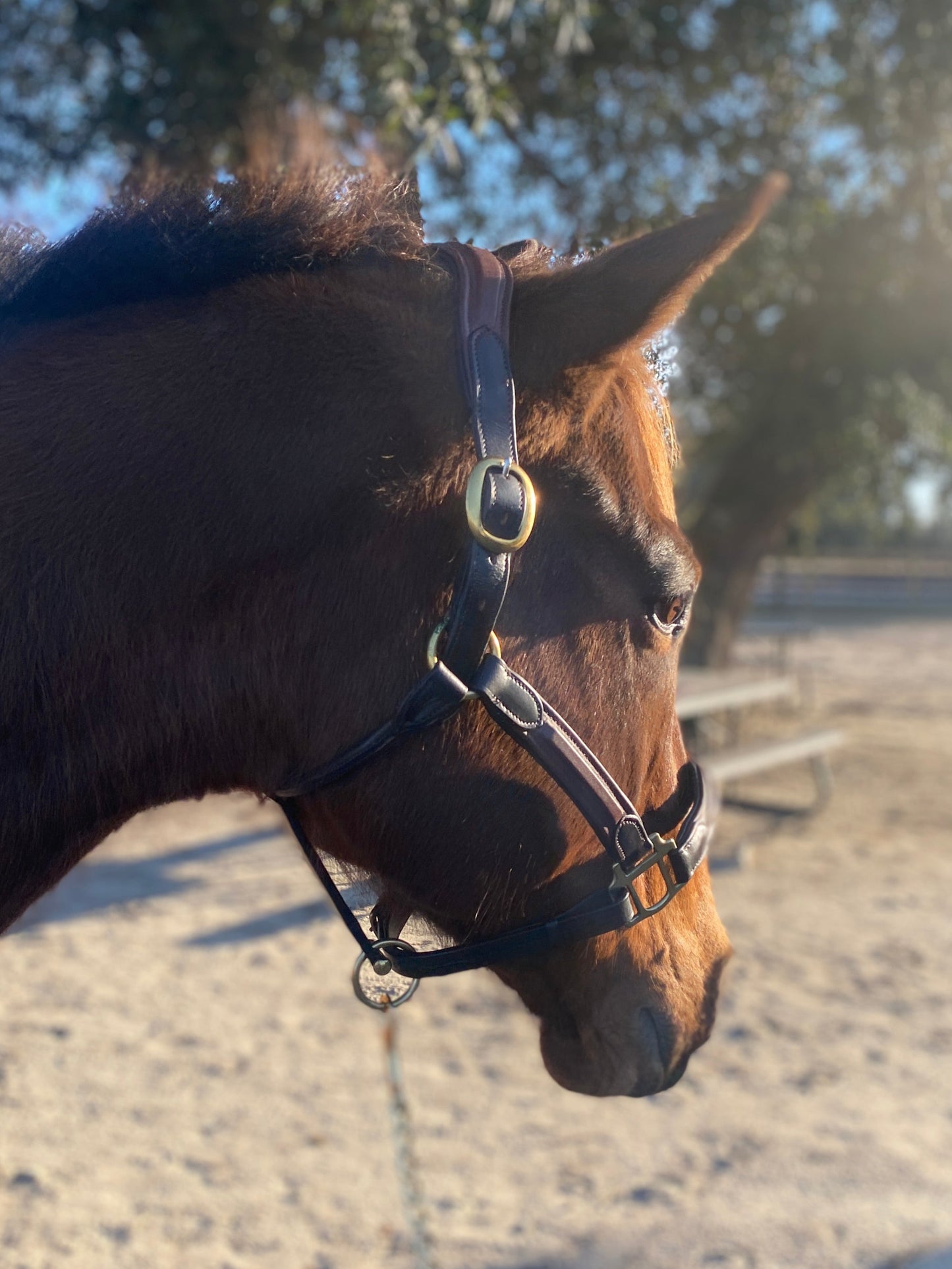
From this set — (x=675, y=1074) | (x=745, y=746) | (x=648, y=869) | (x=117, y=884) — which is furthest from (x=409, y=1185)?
(x=745, y=746)

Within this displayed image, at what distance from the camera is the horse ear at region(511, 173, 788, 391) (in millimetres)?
1145

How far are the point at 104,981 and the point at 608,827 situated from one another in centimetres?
350

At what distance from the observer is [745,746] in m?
6.96

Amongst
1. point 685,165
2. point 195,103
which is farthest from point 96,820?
point 685,165

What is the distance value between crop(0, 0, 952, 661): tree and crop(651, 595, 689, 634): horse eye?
0.65 m

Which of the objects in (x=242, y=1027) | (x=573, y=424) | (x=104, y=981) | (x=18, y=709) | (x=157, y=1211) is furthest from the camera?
(x=104, y=981)

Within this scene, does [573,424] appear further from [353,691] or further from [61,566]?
[61,566]

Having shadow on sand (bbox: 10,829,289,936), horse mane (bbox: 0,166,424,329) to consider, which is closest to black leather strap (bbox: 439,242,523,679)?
horse mane (bbox: 0,166,424,329)

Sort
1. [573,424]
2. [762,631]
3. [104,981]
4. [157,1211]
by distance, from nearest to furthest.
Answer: [573,424], [157,1211], [104,981], [762,631]

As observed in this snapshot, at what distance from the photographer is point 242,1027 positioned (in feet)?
12.5

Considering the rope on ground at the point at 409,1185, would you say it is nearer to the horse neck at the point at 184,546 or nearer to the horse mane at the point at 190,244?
the horse neck at the point at 184,546

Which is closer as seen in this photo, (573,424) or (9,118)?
(573,424)

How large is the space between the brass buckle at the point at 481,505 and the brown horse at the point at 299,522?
5 cm

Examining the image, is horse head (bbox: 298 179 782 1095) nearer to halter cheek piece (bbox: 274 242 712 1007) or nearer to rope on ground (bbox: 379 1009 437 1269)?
A: halter cheek piece (bbox: 274 242 712 1007)
